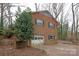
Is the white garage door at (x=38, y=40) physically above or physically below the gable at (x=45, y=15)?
below

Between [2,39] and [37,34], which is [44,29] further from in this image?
[2,39]

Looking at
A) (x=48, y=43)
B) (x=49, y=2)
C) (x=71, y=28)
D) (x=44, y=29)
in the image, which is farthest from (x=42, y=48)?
(x=49, y=2)

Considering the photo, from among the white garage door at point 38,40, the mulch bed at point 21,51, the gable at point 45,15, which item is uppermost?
the gable at point 45,15

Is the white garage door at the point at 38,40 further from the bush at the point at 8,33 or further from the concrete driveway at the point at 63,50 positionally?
the bush at the point at 8,33

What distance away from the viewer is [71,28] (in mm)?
2209

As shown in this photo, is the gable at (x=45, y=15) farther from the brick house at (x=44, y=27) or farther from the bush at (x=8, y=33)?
the bush at (x=8, y=33)

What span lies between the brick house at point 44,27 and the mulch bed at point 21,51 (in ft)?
0.41

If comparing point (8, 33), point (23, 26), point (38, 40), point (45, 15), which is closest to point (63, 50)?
point (38, 40)

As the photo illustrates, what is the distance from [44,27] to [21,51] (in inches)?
18.2

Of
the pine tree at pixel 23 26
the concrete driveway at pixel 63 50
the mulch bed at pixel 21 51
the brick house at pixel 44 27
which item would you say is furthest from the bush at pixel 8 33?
the concrete driveway at pixel 63 50

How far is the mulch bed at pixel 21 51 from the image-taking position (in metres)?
2.19

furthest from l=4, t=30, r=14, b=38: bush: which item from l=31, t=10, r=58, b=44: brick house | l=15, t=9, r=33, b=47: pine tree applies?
l=31, t=10, r=58, b=44: brick house

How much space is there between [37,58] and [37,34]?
0.34 metres

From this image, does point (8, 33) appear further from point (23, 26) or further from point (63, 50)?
point (63, 50)
